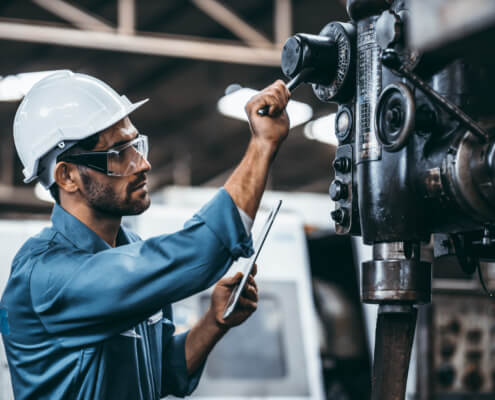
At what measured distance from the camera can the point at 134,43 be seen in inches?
193

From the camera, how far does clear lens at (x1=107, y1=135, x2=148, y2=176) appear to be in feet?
4.50

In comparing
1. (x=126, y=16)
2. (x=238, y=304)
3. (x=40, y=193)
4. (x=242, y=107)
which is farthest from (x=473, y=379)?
(x=40, y=193)

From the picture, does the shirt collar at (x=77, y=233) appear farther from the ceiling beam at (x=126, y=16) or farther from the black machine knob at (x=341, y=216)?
the ceiling beam at (x=126, y=16)

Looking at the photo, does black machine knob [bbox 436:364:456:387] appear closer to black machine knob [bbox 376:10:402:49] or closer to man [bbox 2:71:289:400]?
man [bbox 2:71:289:400]

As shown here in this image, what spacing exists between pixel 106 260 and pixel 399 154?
1.77 feet

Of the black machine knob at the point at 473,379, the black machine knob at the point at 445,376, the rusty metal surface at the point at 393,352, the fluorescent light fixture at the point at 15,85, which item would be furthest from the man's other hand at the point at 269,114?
the fluorescent light fixture at the point at 15,85

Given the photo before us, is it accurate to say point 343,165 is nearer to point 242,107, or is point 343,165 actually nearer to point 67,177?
point 67,177

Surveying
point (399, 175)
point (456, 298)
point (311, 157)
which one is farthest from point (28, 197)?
point (399, 175)

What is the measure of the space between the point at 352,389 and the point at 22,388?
377cm

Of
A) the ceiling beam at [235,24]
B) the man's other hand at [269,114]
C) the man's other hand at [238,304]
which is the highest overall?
the ceiling beam at [235,24]

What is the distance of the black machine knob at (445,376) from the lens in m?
3.61

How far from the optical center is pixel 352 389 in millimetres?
4777

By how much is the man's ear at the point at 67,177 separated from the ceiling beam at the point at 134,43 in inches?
140

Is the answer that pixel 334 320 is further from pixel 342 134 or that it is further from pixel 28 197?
pixel 28 197
